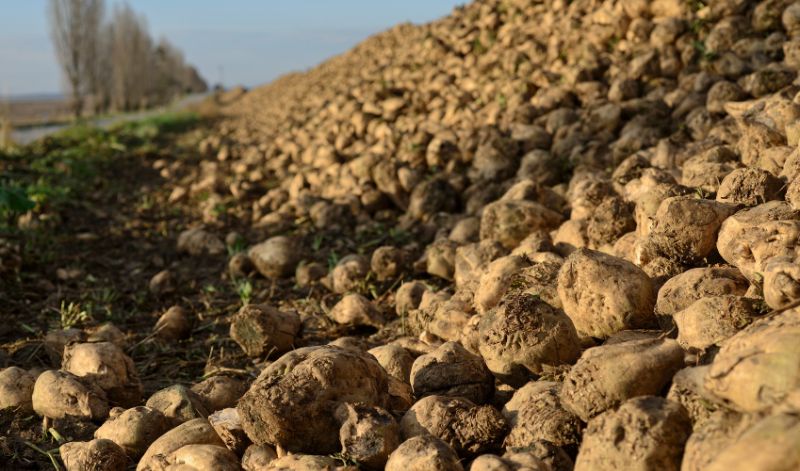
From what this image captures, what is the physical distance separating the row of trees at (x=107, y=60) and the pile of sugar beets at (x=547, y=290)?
2266 cm

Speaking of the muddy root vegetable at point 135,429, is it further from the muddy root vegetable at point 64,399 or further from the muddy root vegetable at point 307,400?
the muddy root vegetable at point 307,400

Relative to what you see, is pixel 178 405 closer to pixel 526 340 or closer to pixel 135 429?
pixel 135 429

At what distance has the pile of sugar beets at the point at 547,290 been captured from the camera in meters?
1.95

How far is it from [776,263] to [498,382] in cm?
103

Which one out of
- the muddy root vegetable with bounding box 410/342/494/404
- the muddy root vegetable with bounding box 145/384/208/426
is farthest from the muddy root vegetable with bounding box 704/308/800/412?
the muddy root vegetable with bounding box 145/384/208/426

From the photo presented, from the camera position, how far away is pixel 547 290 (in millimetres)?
2844

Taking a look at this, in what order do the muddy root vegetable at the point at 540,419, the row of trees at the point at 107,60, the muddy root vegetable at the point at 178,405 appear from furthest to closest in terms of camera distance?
1. the row of trees at the point at 107,60
2. the muddy root vegetable at the point at 178,405
3. the muddy root vegetable at the point at 540,419

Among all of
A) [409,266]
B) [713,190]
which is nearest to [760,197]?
[713,190]

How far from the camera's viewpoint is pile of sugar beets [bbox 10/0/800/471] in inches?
76.7

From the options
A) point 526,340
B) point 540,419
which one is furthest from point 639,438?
point 526,340

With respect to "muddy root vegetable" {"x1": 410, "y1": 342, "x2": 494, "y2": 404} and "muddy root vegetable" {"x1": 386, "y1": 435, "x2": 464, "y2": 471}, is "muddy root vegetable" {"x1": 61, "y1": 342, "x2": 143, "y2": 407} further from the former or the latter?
"muddy root vegetable" {"x1": 386, "y1": 435, "x2": 464, "y2": 471}

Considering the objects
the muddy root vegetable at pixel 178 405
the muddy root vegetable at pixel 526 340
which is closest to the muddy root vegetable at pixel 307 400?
the muddy root vegetable at pixel 526 340

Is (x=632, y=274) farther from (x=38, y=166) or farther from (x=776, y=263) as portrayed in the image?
(x=38, y=166)

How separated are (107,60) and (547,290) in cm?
3226
